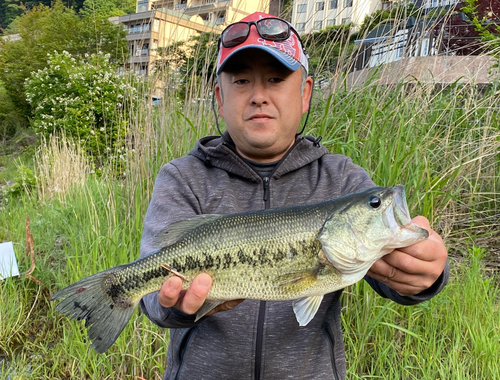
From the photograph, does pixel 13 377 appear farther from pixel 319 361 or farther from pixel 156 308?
pixel 319 361

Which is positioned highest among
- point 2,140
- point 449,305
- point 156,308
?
point 156,308

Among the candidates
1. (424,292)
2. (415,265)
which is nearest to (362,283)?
(424,292)

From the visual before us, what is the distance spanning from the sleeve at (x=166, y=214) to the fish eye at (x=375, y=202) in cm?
81

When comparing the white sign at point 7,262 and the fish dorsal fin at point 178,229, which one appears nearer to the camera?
the fish dorsal fin at point 178,229

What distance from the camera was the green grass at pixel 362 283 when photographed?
8.45 feet

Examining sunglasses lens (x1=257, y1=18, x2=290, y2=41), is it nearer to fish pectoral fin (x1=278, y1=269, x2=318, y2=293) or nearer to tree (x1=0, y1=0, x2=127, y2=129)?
fish pectoral fin (x1=278, y1=269, x2=318, y2=293)

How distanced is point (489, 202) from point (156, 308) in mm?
3635

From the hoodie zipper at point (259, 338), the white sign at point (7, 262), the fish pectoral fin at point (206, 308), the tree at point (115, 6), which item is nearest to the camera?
the fish pectoral fin at point (206, 308)

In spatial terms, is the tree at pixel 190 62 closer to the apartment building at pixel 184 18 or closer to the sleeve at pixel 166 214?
the apartment building at pixel 184 18

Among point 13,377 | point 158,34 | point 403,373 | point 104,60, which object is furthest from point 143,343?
point 104,60

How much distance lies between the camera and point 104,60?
1196cm

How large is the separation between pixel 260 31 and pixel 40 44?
18528mm

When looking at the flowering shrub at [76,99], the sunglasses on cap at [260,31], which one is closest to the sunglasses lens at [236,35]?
the sunglasses on cap at [260,31]

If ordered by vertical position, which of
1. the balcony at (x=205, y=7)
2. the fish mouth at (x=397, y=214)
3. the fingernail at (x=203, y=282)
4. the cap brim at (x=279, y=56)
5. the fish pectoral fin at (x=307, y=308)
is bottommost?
the fish pectoral fin at (x=307, y=308)
